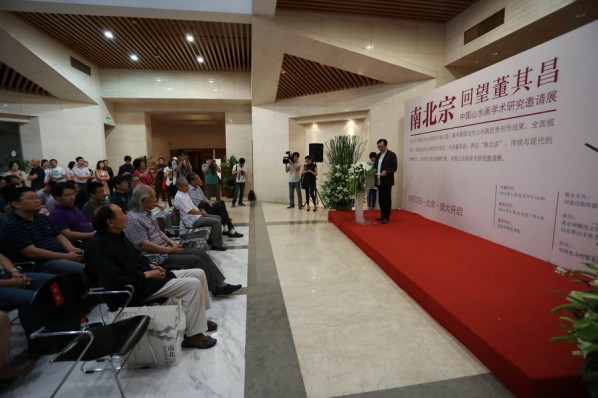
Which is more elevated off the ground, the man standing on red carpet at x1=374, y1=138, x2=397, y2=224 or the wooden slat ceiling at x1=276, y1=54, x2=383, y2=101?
the wooden slat ceiling at x1=276, y1=54, x2=383, y2=101

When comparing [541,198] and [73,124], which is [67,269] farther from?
→ [73,124]

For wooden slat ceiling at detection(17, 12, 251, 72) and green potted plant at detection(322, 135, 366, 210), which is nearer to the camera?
green potted plant at detection(322, 135, 366, 210)

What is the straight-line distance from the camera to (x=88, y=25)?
6.68 m

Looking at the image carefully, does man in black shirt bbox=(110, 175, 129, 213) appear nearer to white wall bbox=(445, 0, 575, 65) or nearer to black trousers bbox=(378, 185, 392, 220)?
black trousers bbox=(378, 185, 392, 220)

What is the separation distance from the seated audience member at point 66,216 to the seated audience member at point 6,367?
1.35 m

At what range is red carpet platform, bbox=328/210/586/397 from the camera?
1729mm

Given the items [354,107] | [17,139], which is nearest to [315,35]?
[354,107]

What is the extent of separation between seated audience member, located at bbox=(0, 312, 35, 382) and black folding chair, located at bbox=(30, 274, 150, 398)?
0.38 metres

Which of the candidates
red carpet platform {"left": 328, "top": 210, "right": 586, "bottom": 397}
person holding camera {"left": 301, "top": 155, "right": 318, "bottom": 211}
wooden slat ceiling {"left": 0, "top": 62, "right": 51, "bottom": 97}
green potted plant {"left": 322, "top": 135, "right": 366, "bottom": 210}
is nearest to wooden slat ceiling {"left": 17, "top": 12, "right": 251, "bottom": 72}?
wooden slat ceiling {"left": 0, "top": 62, "right": 51, "bottom": 97}

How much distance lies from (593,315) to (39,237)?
12.1 feet

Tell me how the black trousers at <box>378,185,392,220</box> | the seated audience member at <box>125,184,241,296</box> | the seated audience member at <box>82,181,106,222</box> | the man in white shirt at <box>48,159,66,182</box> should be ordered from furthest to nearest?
1. the man in white shirt at <box>48,159,66,182</box>
2. the black trousers at <box>378,185,392,220</box>
3. the seated audience member at <box>82,181,106,222</box>
4. the seated audience member at <box>125,184,241,296</box>

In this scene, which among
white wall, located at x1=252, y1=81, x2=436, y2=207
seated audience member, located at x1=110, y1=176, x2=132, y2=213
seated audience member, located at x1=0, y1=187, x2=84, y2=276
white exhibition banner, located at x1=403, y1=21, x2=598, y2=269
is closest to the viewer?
seated audience member, located at x1=0, y1=187, x2=84, y2=276

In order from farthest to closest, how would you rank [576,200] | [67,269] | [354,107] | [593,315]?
[354,107]
[576,200]
[67,269]
[593,315]

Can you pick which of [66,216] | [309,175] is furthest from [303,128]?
[66,216]
